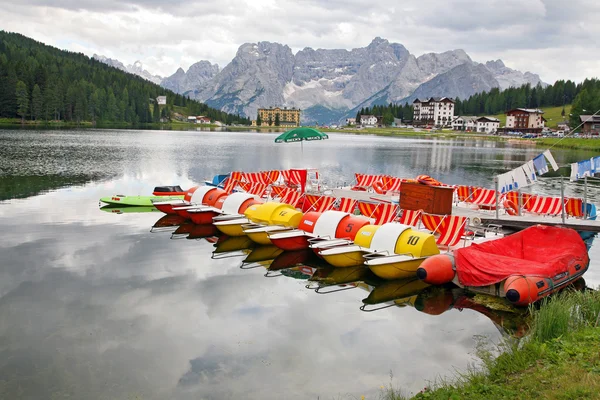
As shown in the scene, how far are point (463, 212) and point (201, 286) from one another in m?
18.9

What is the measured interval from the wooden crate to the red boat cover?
23.6 feet

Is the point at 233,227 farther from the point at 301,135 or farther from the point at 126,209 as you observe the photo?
the point at 301,135

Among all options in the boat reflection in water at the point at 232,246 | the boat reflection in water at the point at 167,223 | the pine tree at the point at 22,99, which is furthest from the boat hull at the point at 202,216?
the pine tree at the point at 22,99

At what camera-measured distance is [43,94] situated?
17325 centimetres

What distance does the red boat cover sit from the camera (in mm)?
18438

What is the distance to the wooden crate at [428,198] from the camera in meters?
28.3

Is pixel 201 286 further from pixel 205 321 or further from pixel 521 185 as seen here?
pixel 521 185

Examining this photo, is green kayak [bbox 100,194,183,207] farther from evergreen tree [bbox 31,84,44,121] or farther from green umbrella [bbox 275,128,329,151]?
evergreen tree [bbox 31,84,44,121]

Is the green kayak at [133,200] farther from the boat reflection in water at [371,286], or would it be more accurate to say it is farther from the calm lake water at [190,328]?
the boat reflection in water at [371,286]

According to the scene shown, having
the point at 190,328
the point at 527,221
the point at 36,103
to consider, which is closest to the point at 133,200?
the point at 190,328

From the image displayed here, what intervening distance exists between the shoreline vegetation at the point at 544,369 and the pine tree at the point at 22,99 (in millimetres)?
179887

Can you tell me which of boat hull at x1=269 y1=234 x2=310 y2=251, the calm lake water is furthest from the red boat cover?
boat hull at x1=269 y1=234 x2=310 y2=251

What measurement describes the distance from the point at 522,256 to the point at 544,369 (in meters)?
11.3

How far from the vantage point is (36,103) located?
168750mm
